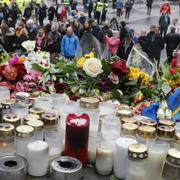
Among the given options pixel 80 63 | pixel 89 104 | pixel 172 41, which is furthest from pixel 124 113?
pixel 172 41

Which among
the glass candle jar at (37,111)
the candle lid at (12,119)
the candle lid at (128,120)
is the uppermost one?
the glass candle jar at (37,111)

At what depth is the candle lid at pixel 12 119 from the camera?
2203mm

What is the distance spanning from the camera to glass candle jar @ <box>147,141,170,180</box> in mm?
2020

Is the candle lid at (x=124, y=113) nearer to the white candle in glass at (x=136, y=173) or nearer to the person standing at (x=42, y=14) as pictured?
the white candle in glass at (x=136, y=173)

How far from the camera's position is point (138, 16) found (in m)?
20.5

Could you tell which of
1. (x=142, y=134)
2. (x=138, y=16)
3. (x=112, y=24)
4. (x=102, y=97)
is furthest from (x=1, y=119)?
(x=138, y=16)

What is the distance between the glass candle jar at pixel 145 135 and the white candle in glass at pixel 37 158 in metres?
0.47

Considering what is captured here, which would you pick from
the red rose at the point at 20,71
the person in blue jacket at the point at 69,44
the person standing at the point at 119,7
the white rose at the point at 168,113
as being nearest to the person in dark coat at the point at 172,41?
the person in blue jacket at the point at 69,44

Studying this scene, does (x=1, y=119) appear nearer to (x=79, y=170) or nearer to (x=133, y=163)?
(x=79, y=170)

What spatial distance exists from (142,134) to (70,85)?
1.39m

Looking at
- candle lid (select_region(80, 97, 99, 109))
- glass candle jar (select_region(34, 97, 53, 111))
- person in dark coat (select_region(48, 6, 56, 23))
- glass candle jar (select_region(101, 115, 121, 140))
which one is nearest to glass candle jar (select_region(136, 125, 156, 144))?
glass candle jar (select_region(101, 115, 121, 140))

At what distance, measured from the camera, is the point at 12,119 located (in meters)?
2.23

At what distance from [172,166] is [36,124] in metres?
0.70

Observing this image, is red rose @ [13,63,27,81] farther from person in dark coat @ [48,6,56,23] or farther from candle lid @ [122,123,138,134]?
person in dark coat @ [48,6,56,23]
